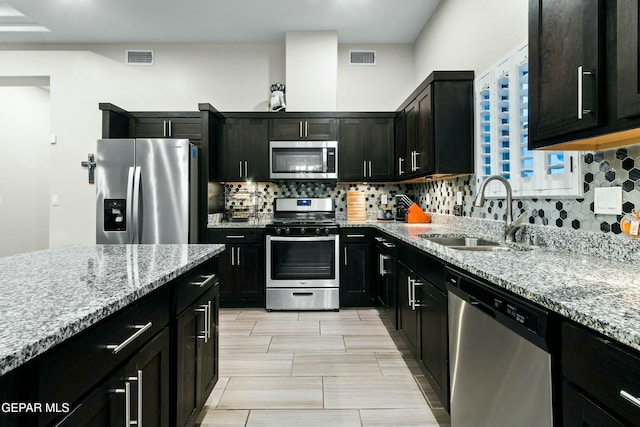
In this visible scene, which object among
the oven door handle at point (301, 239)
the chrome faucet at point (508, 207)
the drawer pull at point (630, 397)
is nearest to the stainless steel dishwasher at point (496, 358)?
the drawer pull at point (630, 397)

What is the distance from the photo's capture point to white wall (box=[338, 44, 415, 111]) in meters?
4.70

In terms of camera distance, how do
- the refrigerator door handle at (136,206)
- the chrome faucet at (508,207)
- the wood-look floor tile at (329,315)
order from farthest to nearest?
the wood-look floor tile at (329,315) → the refrigerator door handle at (136,206) → the chrome faucet at (508,207)

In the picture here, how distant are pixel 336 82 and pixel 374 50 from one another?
718 millimetres

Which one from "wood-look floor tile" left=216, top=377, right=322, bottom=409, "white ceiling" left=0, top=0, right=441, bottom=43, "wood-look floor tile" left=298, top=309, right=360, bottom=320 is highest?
"white ceiling" left=0, top=0, right=441, bottom=43

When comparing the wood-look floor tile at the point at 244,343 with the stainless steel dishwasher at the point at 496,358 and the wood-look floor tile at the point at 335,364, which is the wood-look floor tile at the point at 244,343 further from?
the stainless steel dishwasher at the point at 496,358

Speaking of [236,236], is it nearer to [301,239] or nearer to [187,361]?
[301,239]

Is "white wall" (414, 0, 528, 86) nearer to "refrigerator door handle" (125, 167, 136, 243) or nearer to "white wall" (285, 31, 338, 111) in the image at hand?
"white wall" (285, 31, 338, 111)

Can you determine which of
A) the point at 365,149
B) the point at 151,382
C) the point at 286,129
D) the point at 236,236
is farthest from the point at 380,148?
the point at 151,382

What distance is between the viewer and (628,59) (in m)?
1.12

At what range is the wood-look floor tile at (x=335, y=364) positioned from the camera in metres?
2.47

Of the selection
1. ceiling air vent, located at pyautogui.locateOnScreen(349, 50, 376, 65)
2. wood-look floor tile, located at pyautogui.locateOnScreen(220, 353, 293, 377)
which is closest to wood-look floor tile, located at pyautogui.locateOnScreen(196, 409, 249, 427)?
wood-look floor tile, located at pyautogui.locateOnScreen(220, 353, 293, 377)

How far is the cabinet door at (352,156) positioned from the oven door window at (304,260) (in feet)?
2.93

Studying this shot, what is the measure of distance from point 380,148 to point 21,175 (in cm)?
506

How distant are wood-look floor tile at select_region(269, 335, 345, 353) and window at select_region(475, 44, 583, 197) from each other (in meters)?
1.68
